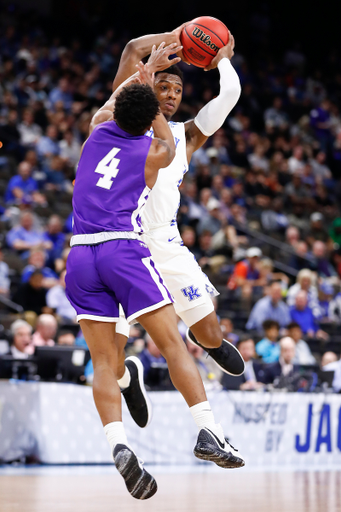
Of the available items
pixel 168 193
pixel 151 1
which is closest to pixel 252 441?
pixel 168 193

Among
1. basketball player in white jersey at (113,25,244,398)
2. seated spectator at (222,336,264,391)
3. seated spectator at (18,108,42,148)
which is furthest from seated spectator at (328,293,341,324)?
basketball player in white jersey at (113,25,244,398)

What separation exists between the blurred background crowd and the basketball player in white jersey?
3704 millimetres

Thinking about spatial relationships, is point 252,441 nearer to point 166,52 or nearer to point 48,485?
point 48,485

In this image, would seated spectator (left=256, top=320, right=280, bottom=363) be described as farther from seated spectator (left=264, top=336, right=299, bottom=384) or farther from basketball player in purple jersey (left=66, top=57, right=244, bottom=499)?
basketball player in purple jersey (left=66, top=57, right=244, bottom=499)

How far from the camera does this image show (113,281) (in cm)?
409

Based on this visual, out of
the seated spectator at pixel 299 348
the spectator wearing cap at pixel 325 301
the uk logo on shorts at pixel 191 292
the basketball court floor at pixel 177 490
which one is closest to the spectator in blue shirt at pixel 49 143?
the seated spectator at pixel 299 348

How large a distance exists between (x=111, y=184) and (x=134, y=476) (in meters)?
1.51

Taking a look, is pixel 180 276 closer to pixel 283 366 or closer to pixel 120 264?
pixel 120 264

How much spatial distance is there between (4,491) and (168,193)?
264 cm

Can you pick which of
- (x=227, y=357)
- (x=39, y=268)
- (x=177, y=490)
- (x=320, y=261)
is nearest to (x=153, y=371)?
(x=39, y=268)

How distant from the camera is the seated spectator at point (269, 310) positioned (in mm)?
10828

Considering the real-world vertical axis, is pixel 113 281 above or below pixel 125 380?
above

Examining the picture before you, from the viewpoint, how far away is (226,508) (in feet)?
16.5

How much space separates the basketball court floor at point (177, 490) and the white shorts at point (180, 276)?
1301 millimetres
